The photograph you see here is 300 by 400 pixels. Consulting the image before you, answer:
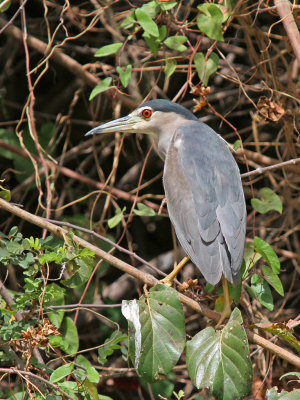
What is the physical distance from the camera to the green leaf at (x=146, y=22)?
82.3 inches

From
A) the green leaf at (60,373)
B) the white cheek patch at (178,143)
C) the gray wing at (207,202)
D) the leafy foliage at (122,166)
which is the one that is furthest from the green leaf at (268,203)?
the green leaf at (60,373)

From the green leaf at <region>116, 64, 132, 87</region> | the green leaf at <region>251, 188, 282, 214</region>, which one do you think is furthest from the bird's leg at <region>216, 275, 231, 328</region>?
the green leaf at <region>116, 64, 132, 87</region>

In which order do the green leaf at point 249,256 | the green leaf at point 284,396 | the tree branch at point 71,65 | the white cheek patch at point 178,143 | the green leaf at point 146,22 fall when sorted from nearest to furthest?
the green leaf at point 284,396
the green leaf at point 249,256
the green leaf at point 146,22
the white cheek patch at point 178,143
the tree branch at point 71,65

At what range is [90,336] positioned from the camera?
110 inches

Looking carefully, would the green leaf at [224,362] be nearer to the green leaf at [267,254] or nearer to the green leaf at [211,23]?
the green leaf at [267,254]

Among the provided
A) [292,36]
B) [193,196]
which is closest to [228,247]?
[193,196]

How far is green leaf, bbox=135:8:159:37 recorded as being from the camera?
2090mm

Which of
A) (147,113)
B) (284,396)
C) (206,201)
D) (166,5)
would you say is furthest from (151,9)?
(284,396)

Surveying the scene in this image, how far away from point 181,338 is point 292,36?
1212 mm

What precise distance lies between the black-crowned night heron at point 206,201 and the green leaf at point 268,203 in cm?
21

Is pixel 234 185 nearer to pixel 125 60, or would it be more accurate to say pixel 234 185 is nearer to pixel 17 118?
pixel 125 60

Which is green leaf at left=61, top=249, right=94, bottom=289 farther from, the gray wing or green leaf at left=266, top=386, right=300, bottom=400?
green leaf at left=266, top=386, right=300, bottom=400

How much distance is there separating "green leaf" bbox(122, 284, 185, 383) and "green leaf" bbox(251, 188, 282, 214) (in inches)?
28.6

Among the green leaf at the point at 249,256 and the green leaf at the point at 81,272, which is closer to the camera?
the green leaf at the point at 81,272
